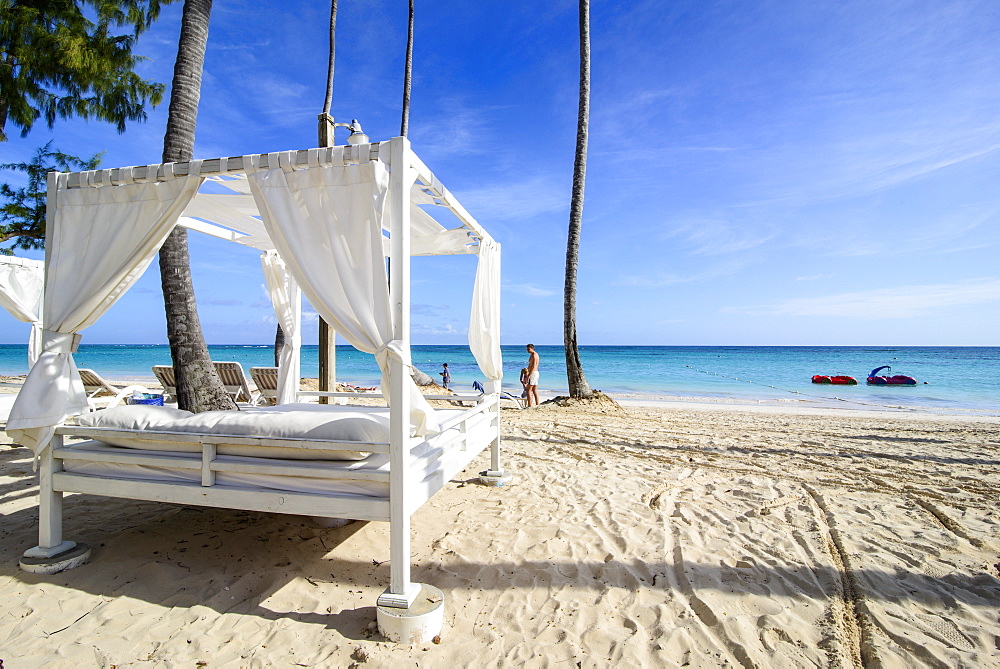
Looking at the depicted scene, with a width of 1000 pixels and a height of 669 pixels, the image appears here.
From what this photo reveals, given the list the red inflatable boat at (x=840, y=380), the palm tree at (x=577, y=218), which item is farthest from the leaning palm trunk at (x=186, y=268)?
the red inflatable boat at (x=840, y=380)

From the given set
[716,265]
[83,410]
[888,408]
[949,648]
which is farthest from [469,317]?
[716,265]

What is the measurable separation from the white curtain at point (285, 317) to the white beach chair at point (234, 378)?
3.03 metres

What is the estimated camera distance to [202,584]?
275 centimetres

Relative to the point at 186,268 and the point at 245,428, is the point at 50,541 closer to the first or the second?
the point at 245,428

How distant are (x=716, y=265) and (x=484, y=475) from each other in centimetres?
Answer: 3955

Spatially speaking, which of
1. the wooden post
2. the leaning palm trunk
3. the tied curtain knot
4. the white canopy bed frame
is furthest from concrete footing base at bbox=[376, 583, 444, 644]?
the wooden post

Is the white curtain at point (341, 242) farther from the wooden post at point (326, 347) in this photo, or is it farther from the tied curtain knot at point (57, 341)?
the wooden post at point (326, 347)

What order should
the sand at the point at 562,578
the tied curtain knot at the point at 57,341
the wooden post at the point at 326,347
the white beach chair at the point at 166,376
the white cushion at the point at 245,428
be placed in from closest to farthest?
the sand at the point at 562,578 → the white cushion at the point at 245,428 → the tied curtain knot at the point at 57,341 → the wooden post at the point at 326,347 → the white beach chair at the point at 166,376

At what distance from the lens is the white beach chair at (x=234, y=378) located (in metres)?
8.24

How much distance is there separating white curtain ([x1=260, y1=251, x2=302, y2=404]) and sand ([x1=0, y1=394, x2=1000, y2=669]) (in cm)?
195

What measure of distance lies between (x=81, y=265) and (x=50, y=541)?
163cm

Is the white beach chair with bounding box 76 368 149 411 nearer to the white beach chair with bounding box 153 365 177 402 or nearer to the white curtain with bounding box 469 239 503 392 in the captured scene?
the white beach chair with bounding box 153 365 177 402

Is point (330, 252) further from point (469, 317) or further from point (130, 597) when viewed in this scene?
point (469, 317)

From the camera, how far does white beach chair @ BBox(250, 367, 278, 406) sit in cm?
832
